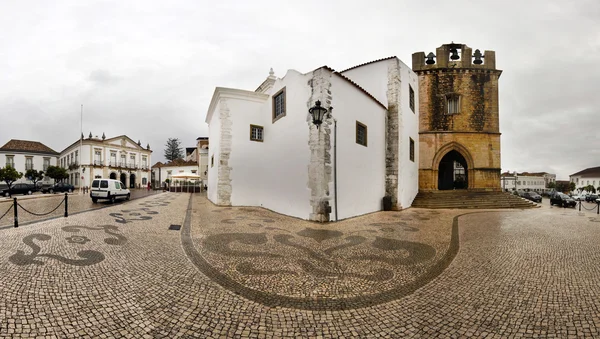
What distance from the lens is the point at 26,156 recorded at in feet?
135

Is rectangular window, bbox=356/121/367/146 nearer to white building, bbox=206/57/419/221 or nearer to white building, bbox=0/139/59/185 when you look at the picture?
white building, bbox=206/57/419/221

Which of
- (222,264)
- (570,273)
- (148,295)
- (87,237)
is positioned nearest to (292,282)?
(222,264)

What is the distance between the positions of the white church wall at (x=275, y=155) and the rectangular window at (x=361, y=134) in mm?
2583

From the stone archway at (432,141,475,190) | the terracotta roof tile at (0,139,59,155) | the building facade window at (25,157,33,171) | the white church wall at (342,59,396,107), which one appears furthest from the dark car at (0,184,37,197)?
the stone archway at (432,141,475,190)

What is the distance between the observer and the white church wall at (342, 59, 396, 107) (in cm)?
1382

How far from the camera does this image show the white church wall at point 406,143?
1359 centimetres

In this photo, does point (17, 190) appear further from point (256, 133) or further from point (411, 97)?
point (411, 97)

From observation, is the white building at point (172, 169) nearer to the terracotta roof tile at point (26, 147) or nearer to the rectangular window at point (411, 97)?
the terracotta roof tile at point (26, 147)

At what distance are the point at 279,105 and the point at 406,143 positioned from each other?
783 centimetres

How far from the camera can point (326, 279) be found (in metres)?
4.07

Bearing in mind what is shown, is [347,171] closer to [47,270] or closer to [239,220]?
[239,220]

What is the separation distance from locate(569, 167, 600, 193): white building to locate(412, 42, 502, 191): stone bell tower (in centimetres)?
7948

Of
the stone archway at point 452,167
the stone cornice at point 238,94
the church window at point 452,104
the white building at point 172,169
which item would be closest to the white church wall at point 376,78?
the stone cornice at point 238,94

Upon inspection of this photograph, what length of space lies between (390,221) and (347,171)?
8.64ft
